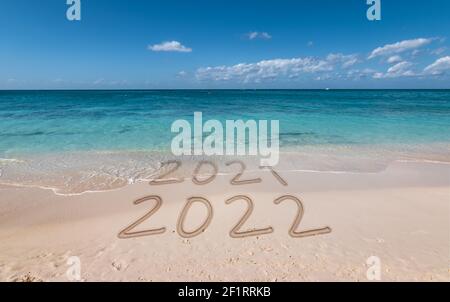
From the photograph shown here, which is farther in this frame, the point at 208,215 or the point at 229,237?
the point at 208,215

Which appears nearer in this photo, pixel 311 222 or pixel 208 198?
pixel 311 222

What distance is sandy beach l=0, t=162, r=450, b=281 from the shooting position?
345cm

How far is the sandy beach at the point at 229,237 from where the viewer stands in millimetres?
3451

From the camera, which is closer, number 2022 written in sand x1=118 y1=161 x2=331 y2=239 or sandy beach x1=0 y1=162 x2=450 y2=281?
sandy beach x1=0 y1=162 x2=450 y2=281

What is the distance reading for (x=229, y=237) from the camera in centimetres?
424

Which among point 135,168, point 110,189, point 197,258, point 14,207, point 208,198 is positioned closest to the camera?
point 197,258

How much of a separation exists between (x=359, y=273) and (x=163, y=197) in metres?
3.80

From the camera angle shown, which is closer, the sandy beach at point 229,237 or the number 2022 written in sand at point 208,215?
the sandy beach at point 229,237
